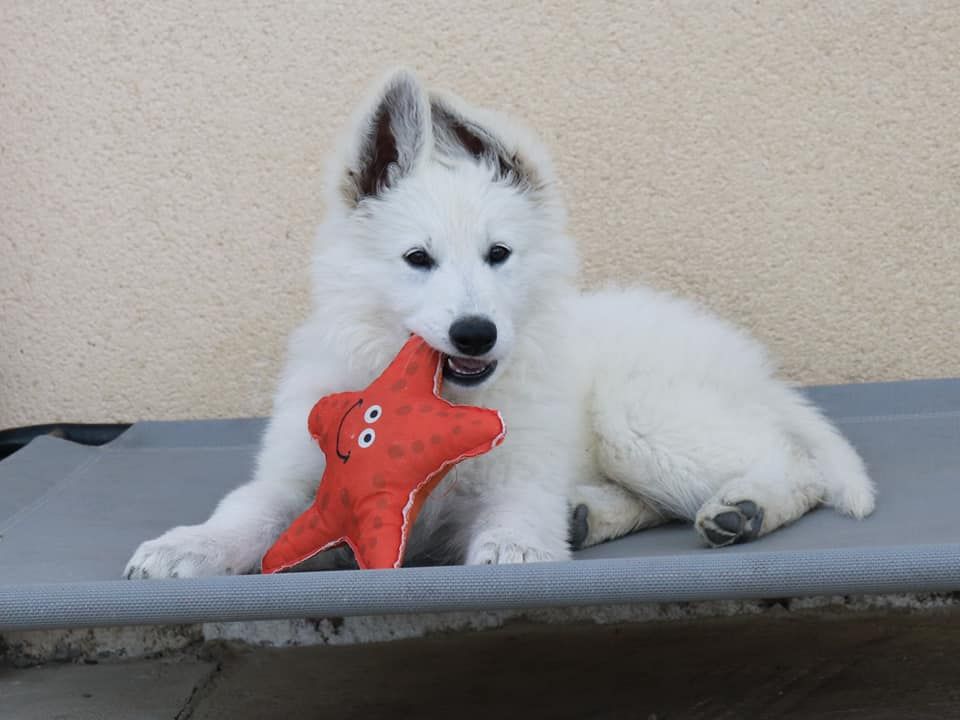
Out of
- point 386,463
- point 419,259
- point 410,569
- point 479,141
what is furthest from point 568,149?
point 410,569

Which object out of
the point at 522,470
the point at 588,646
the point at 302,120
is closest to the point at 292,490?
the point at 522,470

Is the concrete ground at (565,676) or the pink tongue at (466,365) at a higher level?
the pink tongue at (466,365)

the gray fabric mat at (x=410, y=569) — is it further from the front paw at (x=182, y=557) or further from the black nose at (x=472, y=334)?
the black nose at (x=472, y=334)

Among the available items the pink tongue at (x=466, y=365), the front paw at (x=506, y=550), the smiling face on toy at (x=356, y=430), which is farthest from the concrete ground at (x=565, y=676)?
the pink tongue at (x=466, y=365)

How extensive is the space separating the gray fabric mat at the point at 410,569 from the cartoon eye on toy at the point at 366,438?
1.30 ft

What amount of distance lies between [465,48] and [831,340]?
5.59 feet

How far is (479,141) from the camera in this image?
2736 millimetres

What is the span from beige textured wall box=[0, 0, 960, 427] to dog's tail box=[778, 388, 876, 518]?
1.02 metres

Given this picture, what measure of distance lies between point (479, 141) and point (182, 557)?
3.95ft

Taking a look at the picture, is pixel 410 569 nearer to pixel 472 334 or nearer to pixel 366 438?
pixel 366 438

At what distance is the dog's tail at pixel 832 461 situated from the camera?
2.72 meters

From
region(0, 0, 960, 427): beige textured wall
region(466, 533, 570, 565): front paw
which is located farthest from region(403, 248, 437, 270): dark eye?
region(0, 0, 960, 427): beige textured wall

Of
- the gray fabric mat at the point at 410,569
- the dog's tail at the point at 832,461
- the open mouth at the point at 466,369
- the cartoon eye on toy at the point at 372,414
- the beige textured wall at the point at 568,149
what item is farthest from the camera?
the beige textured wall at the point at 568,149

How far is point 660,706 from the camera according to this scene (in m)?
2.49
